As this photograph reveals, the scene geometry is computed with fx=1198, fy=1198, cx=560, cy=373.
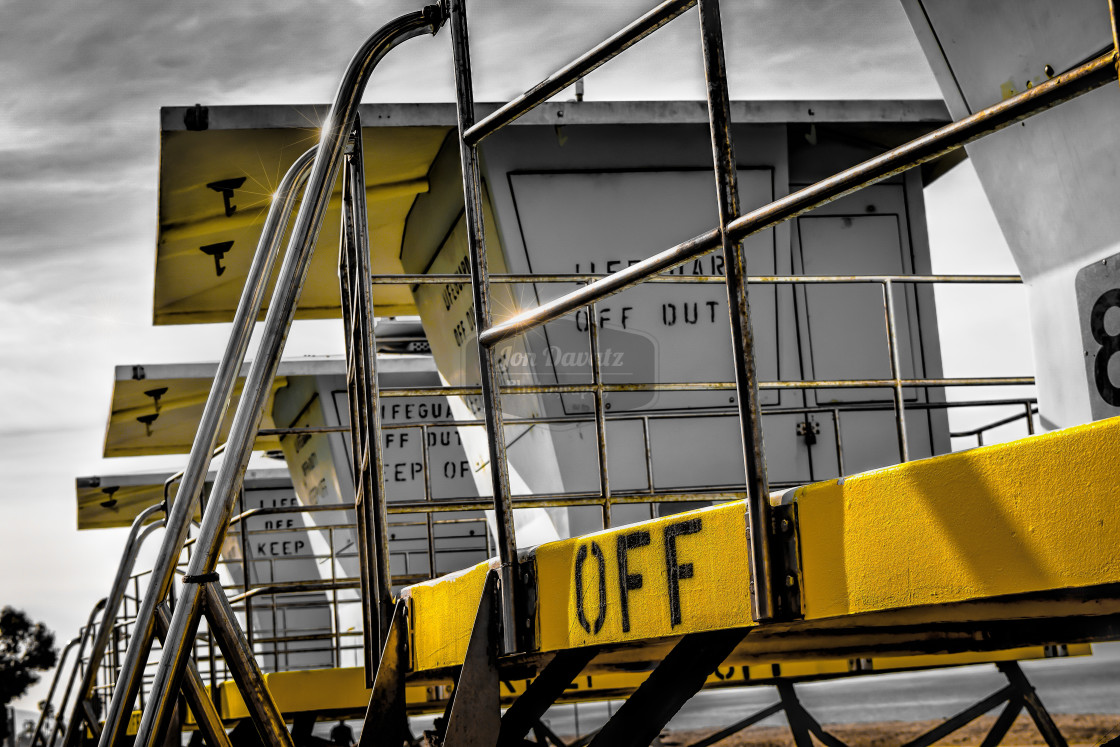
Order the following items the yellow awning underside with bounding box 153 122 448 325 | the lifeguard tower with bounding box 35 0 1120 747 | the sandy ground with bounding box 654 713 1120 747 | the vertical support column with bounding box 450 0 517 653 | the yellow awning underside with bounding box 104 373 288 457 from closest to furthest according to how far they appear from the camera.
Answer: the lifeguard tower with bounding box 35 0 1120 747 < the vertical support column with bounding box 450 0 517 653 < the yellow awning underside with bounding box 153 122 448 325 < the yellow awning underside with bounding box 104 373 288 457 < the sandy ground with bounding box 654 713 1120 747

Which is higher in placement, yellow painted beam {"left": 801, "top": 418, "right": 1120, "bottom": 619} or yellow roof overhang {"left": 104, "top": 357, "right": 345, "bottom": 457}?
yellow roof overhang {"left": 104, "top": 357, "right": 345, "bottom": 457}

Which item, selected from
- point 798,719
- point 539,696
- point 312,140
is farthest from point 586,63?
point 798,719

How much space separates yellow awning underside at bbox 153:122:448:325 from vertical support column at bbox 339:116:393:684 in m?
3.05

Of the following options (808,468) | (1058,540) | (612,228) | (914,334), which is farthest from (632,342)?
(1058,540)

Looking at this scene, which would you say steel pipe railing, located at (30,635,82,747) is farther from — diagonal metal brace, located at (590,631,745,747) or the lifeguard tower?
diagonal metal brace, located at (590,631,745,747)

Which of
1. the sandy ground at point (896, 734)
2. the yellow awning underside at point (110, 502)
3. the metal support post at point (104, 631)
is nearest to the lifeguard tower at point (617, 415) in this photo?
the metal support post at point (104, 631)

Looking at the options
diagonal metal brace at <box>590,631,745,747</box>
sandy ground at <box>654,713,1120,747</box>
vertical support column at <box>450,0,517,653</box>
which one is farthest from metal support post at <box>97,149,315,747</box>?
sandy ground at <box>654,713,1120,747</box>

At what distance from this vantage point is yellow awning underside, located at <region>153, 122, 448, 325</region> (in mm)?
6715

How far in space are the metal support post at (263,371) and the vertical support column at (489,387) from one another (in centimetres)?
44

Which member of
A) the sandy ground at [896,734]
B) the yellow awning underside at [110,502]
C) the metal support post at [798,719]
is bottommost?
the sandy ground at [896,734]

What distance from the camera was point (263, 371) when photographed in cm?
279

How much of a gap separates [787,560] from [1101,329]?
1.80 meters

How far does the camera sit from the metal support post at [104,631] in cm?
446

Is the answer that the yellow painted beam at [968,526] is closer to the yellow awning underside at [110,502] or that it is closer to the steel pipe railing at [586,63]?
the steel pipe railing at [586,63]
